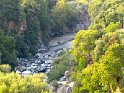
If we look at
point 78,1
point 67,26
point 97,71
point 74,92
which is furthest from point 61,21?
point 97,71

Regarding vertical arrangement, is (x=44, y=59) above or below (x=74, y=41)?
below

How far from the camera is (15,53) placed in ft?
247

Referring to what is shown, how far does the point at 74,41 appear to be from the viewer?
5403cm

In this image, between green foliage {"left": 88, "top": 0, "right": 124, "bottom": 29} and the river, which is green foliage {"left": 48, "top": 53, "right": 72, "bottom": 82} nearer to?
the river

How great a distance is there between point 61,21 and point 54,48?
1453 centimetres

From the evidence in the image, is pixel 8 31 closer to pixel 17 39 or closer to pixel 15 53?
pixel 17 39

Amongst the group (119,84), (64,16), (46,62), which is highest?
(64,16)

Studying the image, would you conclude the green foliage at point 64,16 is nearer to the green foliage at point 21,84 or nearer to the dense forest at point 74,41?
the dense forest at point 74,41

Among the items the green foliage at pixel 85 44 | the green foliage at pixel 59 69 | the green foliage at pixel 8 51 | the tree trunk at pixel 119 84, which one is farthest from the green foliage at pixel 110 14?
the tree trunk at pixel 119 84

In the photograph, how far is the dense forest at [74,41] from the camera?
40.3m

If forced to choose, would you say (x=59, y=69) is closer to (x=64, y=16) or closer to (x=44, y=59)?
(x=44, y=59)

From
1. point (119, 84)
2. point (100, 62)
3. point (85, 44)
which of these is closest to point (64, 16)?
point (85, 44)

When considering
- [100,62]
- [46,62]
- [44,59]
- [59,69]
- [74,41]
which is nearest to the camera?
[100,62]

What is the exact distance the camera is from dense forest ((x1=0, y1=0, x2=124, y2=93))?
132 feet
